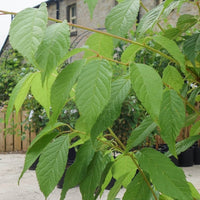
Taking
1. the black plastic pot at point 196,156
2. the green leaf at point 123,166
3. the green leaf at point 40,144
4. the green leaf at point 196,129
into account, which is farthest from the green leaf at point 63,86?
the black plastic pot at point 196,156

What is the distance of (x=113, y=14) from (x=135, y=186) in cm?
27

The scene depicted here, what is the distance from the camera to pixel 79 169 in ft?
1.67

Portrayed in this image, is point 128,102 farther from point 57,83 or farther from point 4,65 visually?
point 4,65

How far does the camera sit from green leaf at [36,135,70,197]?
0.45 meters

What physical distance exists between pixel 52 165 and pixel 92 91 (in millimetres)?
156

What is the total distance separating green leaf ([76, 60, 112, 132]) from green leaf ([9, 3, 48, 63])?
7 cm

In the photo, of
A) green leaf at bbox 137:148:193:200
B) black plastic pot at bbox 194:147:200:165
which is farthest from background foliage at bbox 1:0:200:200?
Result: black plastic pot at bbox 194:147:200:165

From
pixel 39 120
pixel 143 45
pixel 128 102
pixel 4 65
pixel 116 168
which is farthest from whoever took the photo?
pixel 4 65

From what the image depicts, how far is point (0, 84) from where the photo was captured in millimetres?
7117

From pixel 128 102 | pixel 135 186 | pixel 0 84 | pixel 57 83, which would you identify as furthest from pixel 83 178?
pixel 0 84

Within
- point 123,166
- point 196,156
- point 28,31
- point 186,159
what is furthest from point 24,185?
point 28,31

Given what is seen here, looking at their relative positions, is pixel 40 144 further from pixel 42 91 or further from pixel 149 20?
pixel 149 20

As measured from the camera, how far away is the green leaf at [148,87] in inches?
14.4

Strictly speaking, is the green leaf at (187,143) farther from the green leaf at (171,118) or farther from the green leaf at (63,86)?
the green leaf at (63,86)
